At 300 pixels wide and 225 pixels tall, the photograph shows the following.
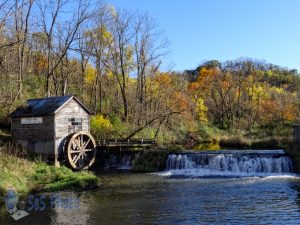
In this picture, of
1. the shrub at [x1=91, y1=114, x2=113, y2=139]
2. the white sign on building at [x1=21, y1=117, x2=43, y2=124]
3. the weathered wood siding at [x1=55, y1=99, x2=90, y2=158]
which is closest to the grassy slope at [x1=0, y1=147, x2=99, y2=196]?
the weathered wood siding at [x1=55, y1=99, x2=90, y2=158]

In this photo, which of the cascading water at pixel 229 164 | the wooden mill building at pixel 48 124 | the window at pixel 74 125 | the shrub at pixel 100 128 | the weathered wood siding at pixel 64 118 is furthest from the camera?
the shrub at pixel 100 128

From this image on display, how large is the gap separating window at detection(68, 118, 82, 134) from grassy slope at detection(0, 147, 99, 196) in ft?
16.1

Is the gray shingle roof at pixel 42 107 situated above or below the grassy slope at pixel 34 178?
above

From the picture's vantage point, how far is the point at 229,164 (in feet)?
87.3

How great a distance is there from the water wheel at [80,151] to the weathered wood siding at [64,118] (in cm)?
42

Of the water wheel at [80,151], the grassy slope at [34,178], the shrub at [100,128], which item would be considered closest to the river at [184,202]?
the grassy slope at [34,178]

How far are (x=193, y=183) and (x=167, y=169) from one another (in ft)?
20.9

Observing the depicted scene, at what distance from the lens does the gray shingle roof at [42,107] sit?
2630 centimetres

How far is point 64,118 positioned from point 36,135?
7.06 ft

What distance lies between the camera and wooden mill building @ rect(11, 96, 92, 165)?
2603 centimetres

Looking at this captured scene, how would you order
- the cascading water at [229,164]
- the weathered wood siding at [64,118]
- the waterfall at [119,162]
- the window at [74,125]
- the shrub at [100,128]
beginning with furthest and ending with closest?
the shrub at [100,128], the waterfall at [119,162], the window at [74,125], the weathered wood siding at [64,118], the cascading water at [229,164]

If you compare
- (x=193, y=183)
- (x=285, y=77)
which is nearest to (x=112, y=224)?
(x=193, y=183)

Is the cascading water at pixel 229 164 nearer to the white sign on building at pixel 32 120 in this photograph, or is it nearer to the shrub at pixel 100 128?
the shrub at pixel 100 128

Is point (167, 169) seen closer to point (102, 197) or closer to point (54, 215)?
point (102, 197)
